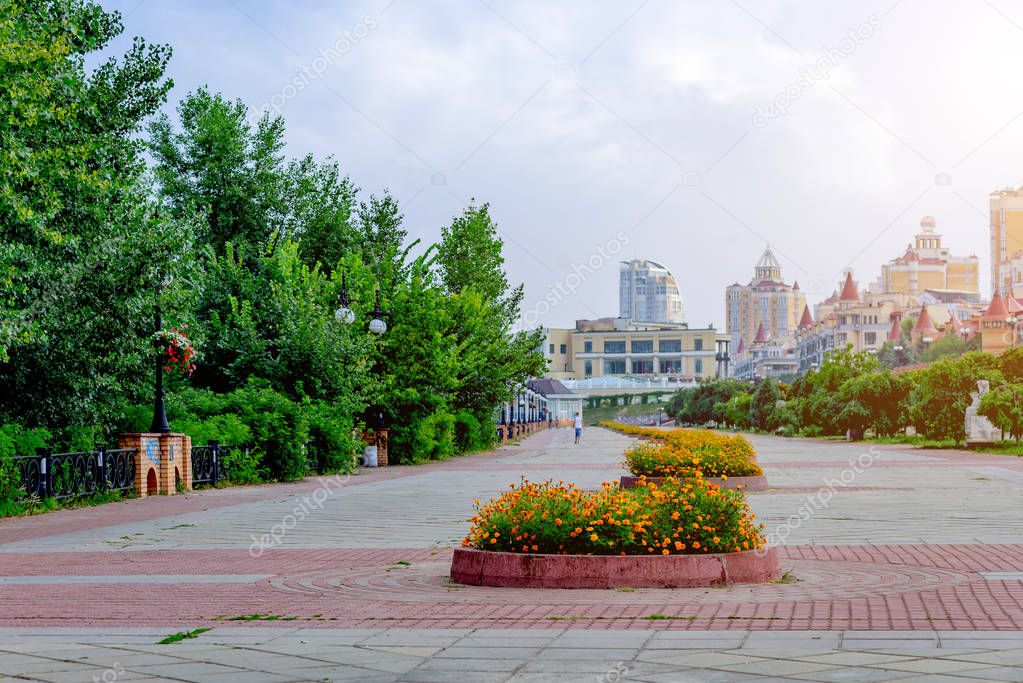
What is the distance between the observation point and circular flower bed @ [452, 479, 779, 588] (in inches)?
382

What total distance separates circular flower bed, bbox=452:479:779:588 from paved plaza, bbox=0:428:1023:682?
8.4 inches

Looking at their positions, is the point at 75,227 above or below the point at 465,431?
above

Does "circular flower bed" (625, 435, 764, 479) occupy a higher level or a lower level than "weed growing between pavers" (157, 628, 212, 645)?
higher

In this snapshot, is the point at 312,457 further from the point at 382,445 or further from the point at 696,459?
the point at 696,459

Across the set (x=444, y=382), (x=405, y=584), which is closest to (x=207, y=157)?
(x=444, y=382)

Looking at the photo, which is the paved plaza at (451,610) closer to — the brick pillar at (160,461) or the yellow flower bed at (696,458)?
the yellow flower bed at (696,458)

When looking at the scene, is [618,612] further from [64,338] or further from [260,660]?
[64,338]

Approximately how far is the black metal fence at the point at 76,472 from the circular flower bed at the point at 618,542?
430 inches

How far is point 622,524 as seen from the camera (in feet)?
32.5

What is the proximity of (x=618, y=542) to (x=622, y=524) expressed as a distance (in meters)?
0.14

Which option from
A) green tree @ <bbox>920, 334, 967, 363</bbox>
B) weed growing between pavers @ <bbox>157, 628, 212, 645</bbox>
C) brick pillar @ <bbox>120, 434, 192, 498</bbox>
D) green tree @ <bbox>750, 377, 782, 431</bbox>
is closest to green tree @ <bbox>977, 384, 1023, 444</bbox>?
brick pillar @ <bbox>120, 434, 192, 498</bbox>

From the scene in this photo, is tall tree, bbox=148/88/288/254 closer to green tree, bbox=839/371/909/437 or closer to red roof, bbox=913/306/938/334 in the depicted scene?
green tree, bbox=839/371/909/437

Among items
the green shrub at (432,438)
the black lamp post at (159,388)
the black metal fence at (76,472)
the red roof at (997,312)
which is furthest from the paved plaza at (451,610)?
the red roof at (997,312)

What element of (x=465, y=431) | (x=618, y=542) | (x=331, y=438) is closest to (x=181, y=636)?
(x=618, y=542)
